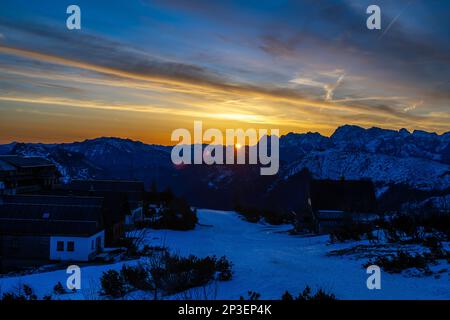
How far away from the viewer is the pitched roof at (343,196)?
150ft

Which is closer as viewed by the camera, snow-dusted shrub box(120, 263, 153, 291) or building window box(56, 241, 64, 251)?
snow-dusted shrub box(120, 263, 153, 291)

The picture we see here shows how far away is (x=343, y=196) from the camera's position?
47.2 metres

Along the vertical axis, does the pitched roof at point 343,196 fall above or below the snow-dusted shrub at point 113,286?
above

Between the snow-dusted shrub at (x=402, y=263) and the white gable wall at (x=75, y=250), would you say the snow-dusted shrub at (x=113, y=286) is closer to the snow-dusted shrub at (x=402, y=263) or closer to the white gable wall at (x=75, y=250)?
the snow-dusted shrub at (x=402, y=263)

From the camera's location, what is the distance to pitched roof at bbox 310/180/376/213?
45.8 meters

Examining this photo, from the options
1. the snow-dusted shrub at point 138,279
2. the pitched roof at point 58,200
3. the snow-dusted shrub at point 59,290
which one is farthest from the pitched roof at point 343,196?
the snow-dusted shrub at point 59,290

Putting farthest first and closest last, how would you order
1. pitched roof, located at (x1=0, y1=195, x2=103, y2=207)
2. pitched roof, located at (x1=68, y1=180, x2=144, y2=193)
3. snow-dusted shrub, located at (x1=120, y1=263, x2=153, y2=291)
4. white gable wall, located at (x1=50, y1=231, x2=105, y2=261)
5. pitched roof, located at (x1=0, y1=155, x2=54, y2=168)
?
pitched roof, located at (x1=68, y1=180, x2=144, y2=193), pitched roof, located at (x1=0, y1=155, x2=54, y2=168), pitched roof, located at (x1=0, y1=195, x2=103, y2=207), white gable wall, located at (x1=50, y1=231, x2=105, y2=261), snow-dusted shrub, located at (x1=120, y1=263, x2=153, y2=291)

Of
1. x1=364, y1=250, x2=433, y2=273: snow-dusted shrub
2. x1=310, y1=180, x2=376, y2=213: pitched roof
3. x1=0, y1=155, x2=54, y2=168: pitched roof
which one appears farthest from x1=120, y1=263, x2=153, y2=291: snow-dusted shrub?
x1=0, y1=155, x2=54, y2=168: pitched roof

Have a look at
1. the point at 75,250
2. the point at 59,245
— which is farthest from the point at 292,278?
the point at 59,245

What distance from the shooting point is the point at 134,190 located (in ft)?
166

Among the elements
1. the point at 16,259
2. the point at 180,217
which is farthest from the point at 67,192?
the point at 16,259

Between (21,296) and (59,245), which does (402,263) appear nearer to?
(21,296)

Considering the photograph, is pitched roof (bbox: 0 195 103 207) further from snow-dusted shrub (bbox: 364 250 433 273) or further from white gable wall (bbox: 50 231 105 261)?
snow-dusted shrub (bbox: 364 250 433 273)
